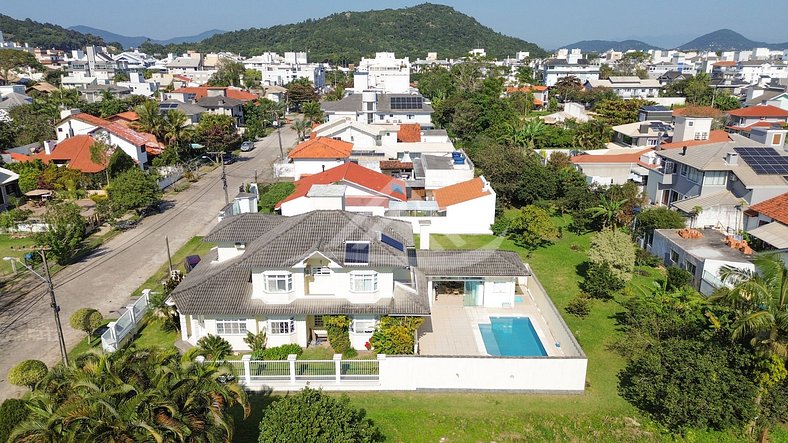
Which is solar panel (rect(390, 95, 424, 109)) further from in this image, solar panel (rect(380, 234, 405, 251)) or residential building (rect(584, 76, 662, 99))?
residential building (rect(584, 76, 662, 99))

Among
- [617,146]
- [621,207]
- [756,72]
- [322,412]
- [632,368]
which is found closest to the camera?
[322,412]

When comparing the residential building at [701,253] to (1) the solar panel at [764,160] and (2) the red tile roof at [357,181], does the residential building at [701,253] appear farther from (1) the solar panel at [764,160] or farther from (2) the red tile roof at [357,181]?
(2) the red tile roof at [357,181]

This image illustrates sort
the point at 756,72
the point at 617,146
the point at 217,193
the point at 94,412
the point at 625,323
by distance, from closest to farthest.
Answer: the point at 94,412
the point at 625,323
the point at 217,193
the point at 617,146
the point at 756,72

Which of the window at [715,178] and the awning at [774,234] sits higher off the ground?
the window at [715,178]

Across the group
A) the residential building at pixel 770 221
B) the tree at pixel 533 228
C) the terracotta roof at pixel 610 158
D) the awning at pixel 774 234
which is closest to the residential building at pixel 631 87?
the terracotta roof at pixel 610 158

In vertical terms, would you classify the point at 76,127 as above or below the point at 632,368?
above

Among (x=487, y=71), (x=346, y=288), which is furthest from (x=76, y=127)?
(x=487, y=71)

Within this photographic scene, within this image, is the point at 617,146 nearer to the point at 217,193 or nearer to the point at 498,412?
the point at 217,193
